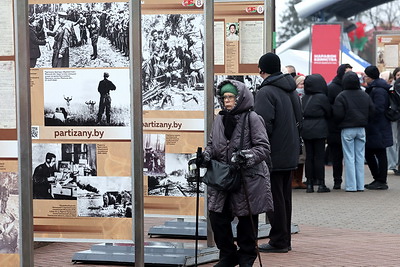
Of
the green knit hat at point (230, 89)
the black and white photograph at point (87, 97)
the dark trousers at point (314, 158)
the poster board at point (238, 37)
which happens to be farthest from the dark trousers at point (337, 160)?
the black and white photograph at point (87, 97)

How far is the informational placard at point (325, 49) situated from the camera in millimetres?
25281

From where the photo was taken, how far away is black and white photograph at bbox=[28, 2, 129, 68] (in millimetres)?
7527

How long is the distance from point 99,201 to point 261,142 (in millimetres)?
1428

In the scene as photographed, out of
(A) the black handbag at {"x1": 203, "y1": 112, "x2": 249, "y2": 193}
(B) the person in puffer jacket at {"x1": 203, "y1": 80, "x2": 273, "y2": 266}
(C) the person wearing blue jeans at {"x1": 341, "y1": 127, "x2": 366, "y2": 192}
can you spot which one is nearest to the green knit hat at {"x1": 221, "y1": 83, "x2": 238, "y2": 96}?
(B) the person in puffer jacket at {"x1": 203, "y1": 80, "x2": 273, "y2": 266}

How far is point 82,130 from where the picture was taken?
25.2ft

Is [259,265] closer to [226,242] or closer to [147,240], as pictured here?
[226,242]

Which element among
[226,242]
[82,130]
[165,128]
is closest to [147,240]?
[165,128]

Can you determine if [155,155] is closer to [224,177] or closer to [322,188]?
[224,177]

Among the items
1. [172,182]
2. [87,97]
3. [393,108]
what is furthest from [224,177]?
[393,108]

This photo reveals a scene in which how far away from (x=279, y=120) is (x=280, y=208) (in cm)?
87

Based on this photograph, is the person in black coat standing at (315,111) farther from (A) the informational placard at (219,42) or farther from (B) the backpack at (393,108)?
(A) the informational placard at (219,42)

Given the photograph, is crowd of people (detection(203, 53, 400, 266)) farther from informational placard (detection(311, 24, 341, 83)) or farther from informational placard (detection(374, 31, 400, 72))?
informational placard (detection(311, 24, 341, 83))

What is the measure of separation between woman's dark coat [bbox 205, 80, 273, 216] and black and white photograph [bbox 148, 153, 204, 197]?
1.45 metres

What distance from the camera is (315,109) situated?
587 inches
